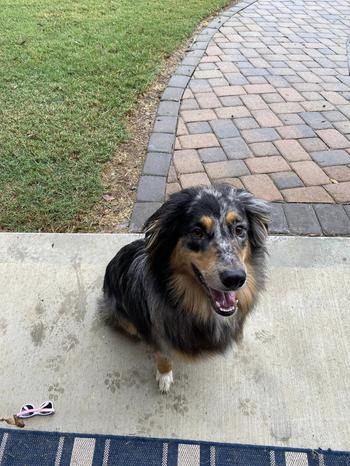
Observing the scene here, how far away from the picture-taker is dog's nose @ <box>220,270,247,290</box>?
186cm

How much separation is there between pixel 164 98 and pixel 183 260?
3687 mm

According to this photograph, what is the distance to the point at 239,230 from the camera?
209 centimetres

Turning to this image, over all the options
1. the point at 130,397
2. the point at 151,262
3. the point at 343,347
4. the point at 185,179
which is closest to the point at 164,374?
the point at 130,397

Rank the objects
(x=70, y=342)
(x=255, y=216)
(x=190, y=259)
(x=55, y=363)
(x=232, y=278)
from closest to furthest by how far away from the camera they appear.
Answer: (x=232, y=278) < (x=190, y=259) < (x=255, y=216) < (x=55, y=363) < (x=70, y=342)

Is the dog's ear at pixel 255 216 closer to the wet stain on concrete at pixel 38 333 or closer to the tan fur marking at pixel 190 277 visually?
the tan fur marking at pixel 190 277

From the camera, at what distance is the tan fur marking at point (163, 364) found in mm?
2406

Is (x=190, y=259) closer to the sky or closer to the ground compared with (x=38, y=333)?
closer to the sky

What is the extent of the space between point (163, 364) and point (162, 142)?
8.92ft

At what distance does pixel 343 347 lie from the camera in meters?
2.62

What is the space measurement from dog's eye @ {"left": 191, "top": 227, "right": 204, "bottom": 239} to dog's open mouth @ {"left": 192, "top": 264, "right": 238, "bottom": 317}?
150mm

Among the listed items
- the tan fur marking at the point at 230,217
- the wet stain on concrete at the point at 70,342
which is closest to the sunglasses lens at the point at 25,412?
the wet stain on concrete at the point at 70,342

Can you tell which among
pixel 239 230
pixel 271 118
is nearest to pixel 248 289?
pixel 239 230

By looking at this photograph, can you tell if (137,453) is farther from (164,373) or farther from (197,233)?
(197,233)

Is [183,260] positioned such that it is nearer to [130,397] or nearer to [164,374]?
[164,374]
